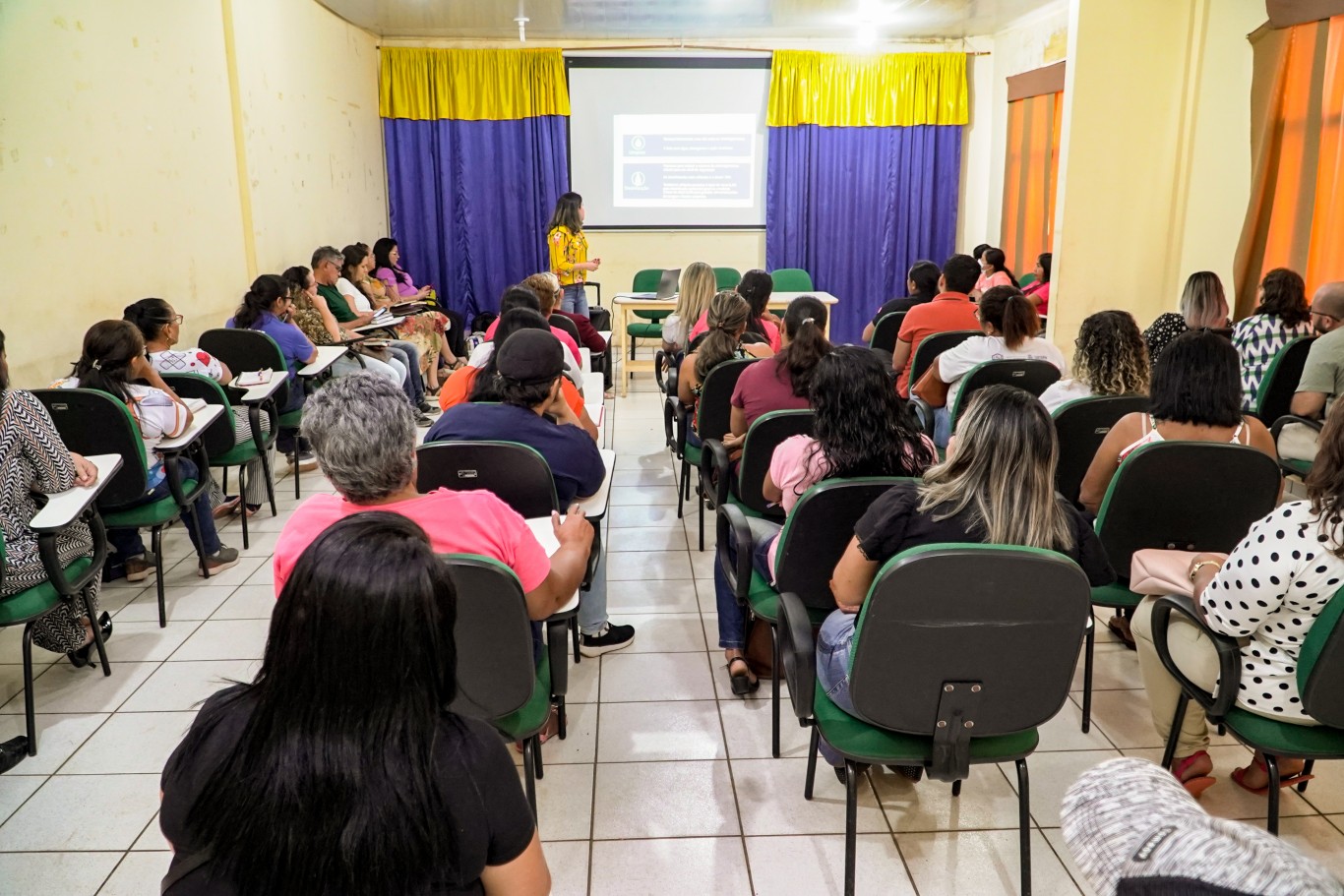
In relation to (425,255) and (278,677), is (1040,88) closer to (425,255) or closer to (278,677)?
(425,255)

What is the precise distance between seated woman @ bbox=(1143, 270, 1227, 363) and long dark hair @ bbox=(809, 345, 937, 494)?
2300 mm

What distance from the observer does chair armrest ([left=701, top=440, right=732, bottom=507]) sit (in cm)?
350

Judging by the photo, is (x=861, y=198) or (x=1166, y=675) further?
(x=861, y=198)

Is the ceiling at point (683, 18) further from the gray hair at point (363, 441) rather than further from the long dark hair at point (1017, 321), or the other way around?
the gray hair at point (363, 441)

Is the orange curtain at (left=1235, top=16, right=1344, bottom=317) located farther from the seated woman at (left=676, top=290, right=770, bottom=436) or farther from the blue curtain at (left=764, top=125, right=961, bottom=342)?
the blue curtain at (left=764, top=125, right=961, bottom=342)

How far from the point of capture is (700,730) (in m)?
2.67

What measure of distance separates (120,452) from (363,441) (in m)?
1.87

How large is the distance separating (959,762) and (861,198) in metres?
7.80

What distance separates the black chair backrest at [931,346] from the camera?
4.61 m

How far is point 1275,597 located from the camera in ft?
5.95

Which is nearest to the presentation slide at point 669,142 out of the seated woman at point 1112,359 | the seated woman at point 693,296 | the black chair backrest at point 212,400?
the seated woman at point 693,296

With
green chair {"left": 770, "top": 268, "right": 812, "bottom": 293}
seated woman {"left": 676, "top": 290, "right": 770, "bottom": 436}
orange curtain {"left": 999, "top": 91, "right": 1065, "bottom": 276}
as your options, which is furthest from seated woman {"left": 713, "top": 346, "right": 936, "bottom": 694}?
green chair {"left": 770, "top": 268, "right": 812, "bottom": 293}

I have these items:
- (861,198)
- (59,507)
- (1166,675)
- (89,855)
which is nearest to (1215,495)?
(1166,675)

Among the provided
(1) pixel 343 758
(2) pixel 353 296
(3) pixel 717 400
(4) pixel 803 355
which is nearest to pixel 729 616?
(4) pixel 803 355
